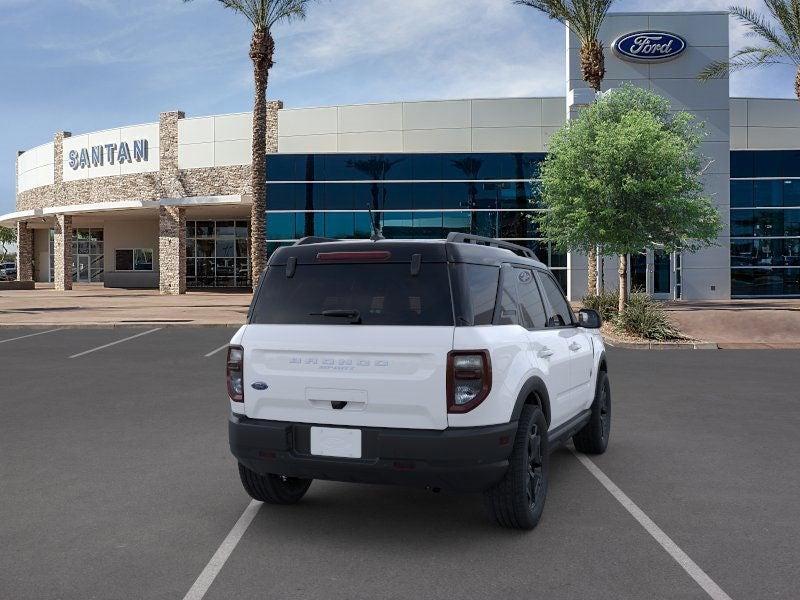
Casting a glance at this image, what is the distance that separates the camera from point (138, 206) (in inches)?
1551

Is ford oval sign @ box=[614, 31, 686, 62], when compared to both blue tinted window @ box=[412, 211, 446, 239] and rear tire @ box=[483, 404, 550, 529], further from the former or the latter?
rear tire @ box=[483, 404, 550, 529]

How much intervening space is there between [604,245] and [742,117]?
54.4ft

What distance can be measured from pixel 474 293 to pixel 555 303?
1.85 m

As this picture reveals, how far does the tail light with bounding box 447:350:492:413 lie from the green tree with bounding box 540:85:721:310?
55.9 feet

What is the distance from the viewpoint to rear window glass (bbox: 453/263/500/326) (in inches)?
169

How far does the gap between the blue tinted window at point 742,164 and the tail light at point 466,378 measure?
33.7m

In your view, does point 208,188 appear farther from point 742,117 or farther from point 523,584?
point 523,584

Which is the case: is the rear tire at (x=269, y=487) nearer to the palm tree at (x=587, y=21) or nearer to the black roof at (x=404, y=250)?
the black roof at (x=404, y=250)

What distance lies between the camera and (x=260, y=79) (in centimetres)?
2583

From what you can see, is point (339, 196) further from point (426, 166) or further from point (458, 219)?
point (458, 219)

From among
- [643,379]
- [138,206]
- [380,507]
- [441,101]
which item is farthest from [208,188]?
[380,507]

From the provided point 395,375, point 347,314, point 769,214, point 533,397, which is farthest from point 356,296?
point 769,214

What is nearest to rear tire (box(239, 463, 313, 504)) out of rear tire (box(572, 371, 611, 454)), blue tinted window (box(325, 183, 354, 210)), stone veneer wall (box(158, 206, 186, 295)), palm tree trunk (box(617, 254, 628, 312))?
rear tire (box(572, 371, 611, 454))

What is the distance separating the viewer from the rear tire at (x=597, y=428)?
655 cm
